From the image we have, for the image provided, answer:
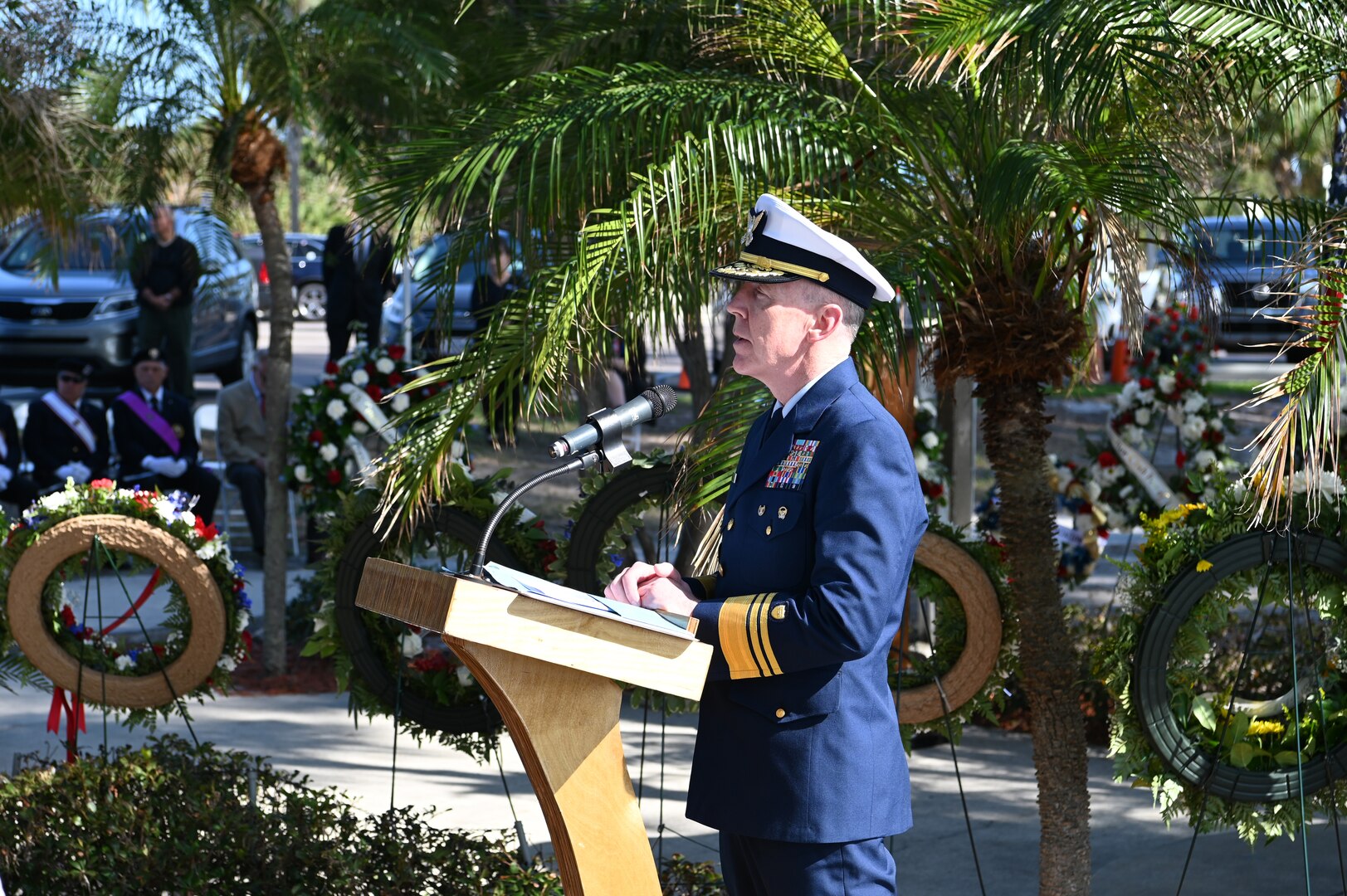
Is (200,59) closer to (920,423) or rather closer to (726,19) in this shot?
(726,19)

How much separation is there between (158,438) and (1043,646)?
7.07m

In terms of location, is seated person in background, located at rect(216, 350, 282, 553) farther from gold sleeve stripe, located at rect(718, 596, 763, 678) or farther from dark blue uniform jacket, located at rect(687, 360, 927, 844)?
gold sleeve stripe, located at rect(718, 596, 763, 678)

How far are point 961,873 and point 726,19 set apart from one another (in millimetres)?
3225

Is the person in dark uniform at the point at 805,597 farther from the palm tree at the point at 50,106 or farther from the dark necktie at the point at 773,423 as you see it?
the palm tree at the point at 50,106

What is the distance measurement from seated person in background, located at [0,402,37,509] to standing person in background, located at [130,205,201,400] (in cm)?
213

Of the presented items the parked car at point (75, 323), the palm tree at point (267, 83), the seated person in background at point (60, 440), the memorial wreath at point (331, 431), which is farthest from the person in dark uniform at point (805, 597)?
the parked car at point (75, 323)

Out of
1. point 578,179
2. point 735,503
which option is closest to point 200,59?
point 578,179

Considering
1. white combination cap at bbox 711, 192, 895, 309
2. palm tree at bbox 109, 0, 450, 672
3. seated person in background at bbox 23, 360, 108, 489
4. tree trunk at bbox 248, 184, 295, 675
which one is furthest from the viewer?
seated person in background at bbox 23, 360, 108, 489

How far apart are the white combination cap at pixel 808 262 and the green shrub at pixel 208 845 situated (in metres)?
2.02

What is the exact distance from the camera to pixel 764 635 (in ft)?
8.73

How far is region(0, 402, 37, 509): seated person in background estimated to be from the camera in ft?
32.4

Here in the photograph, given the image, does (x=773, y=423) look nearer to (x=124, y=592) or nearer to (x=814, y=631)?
(x=814, y=631)

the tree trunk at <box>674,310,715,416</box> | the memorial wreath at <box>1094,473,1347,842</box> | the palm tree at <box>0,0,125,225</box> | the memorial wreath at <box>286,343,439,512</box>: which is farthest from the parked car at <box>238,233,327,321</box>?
the memorial wreath at <box>1094,473,1347,842</box>

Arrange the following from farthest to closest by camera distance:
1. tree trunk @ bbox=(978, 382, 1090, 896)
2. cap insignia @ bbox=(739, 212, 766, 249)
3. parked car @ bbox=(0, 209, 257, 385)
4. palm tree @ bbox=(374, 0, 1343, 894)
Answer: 1. parked car @ bbox=(0, 209, 257, 385)
2. tree trunk @ bbox=(978, 382, 1090, 896)
3. palm tree @ bbox=(374, 0, 1343, 894)
4. cap insignia @ bbox=(739, 212, 766, 249)
